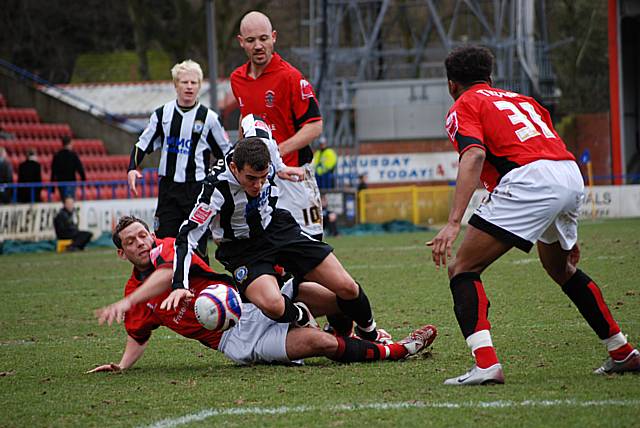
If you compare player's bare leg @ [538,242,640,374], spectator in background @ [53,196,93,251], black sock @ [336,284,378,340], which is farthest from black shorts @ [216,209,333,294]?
spectator in background @ [53,196,93,251]

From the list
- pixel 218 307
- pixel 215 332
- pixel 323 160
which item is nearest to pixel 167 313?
pixel 215 332

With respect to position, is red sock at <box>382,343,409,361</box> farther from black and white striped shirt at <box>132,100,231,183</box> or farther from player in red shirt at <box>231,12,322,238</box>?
black and white striped shirt at <box>132,100,231,183</box>

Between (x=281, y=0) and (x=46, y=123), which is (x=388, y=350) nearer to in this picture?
(x=46, y=123)

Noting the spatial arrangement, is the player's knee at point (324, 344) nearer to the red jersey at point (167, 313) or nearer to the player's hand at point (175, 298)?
the red jersey at point (167, 313)

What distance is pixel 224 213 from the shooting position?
6066 mm

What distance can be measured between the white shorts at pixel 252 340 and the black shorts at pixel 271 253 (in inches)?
7.2

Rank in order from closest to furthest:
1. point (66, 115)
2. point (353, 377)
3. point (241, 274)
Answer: point (353, 377)
point (241, 274)
point (66, 115)

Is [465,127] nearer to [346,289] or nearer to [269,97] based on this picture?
→ [346,289]

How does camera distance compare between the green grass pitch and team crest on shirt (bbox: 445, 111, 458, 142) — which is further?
team crest on shirt (bbox: 445, 111, 458, 142)

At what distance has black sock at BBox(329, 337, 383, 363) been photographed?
6.06m

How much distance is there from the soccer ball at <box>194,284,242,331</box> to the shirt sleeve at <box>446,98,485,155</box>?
1497 millimetres

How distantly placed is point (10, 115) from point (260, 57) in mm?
20580

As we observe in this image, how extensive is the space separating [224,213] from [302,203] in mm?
1362

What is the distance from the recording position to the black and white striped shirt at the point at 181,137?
9.01 metres
